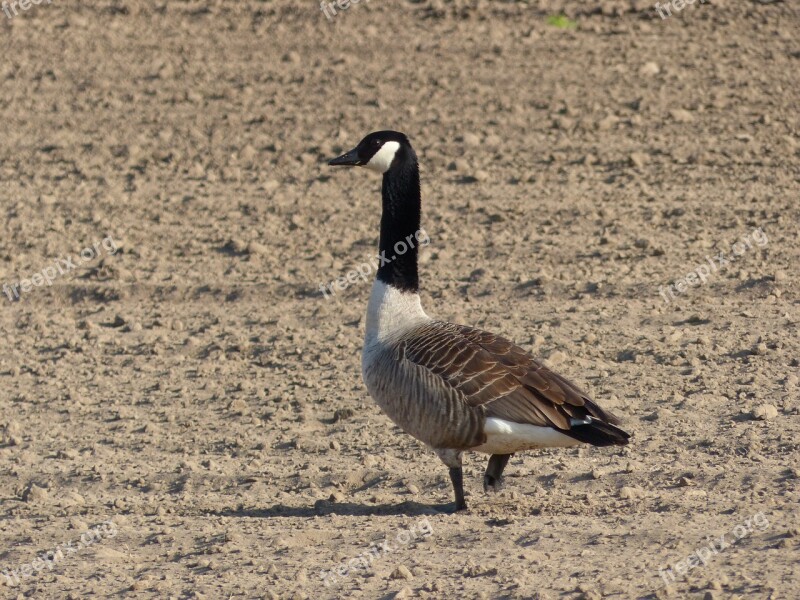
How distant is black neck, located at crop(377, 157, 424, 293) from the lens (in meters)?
8.30

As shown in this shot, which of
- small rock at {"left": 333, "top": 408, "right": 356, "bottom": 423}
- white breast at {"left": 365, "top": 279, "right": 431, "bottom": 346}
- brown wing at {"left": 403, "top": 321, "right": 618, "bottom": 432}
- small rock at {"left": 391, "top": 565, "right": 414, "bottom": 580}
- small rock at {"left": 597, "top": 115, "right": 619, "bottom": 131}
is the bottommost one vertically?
small rock at {"left": 333, "top": 408, "right": 356, "bottom": 423}

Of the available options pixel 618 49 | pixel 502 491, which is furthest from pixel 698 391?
pixel 618 49

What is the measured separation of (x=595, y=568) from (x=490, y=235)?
Answer: 6.47 m

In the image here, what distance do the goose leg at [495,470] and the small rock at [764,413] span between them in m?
1.90

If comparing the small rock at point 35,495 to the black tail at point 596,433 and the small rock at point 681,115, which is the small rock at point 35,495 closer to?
the black tail at point 596,433

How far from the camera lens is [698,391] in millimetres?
9297

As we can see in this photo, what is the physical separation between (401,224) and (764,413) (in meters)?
2.68

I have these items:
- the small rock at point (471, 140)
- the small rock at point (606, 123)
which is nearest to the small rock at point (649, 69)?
the small rock at point (606, 123)

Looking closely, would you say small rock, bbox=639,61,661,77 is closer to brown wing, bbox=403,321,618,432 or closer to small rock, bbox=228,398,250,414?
small rock, bbox=228,398,250,414

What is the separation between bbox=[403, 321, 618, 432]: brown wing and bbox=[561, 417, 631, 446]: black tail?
0.11 feet

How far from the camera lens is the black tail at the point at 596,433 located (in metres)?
7.12

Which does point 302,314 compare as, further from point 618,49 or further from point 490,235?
point 618,49

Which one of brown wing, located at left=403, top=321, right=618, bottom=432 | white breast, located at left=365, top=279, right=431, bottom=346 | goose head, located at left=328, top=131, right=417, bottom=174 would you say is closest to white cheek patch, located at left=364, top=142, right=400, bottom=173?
goose head, located at left=328, top=131, right=417, bottom=174

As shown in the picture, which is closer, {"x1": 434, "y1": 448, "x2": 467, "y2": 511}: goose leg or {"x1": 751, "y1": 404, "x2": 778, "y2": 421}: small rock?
{"x1": 434, "y1": 448, "x2": 467, "y2": 511}: goose leg
